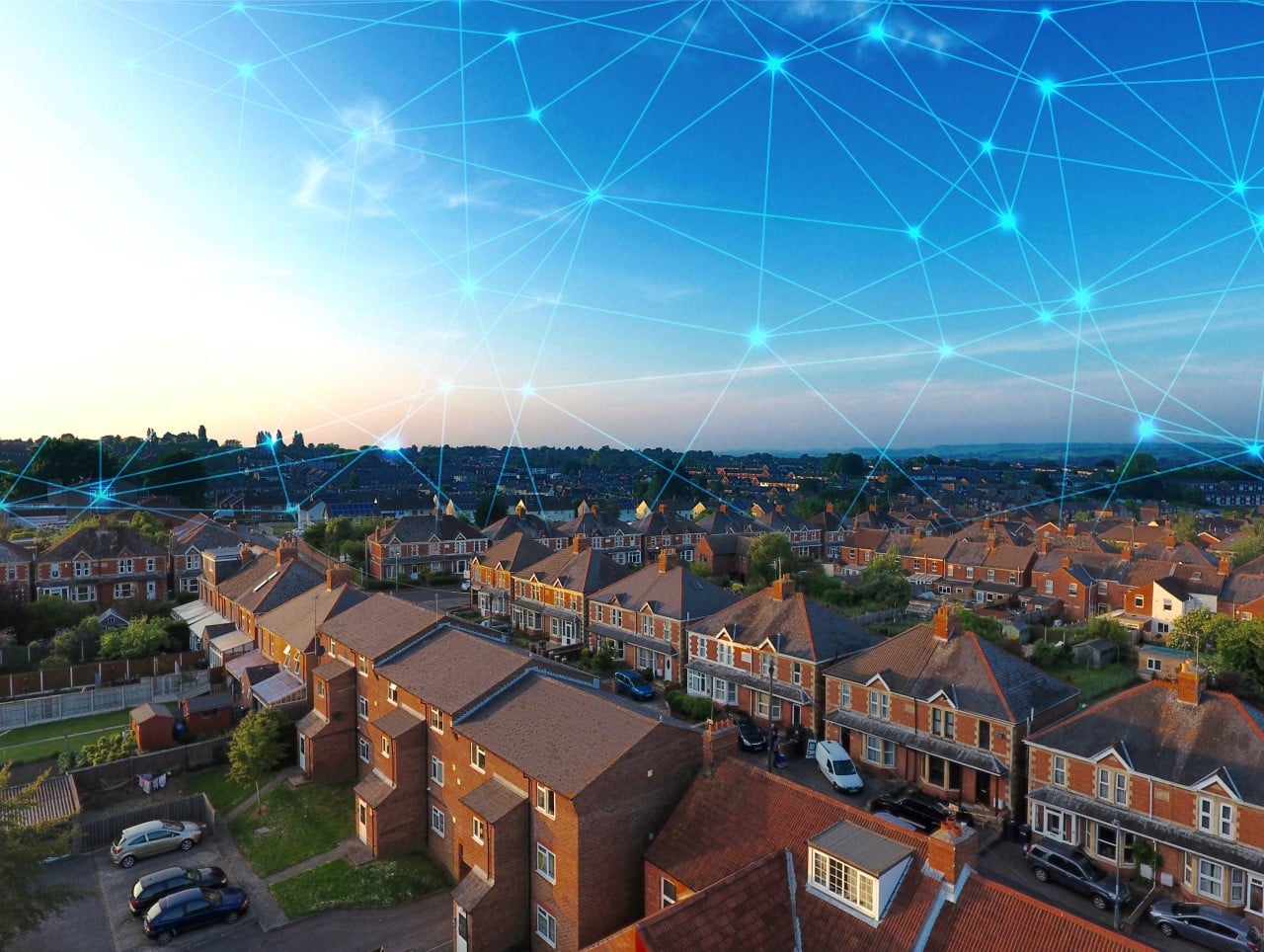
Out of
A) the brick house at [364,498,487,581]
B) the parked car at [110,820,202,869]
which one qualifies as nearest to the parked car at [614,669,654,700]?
the parked car at [110,820,202,869]

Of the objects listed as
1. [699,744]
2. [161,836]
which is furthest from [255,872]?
[699,744]

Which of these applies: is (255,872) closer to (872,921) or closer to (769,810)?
(769,810)

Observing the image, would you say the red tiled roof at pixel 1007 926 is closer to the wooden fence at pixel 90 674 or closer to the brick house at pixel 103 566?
the wooden fence at pixel 90 674

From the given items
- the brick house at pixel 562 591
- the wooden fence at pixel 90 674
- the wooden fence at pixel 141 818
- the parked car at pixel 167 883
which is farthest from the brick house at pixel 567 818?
the wooden fence at pixel 90 674

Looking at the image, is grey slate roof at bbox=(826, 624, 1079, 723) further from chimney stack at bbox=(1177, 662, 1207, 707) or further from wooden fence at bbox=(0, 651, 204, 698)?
wooden fence at bbox=(0, 651, 204, 698)

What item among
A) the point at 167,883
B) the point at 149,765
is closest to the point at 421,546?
the point at 149,765

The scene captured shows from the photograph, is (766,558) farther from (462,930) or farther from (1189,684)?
(462,930)
